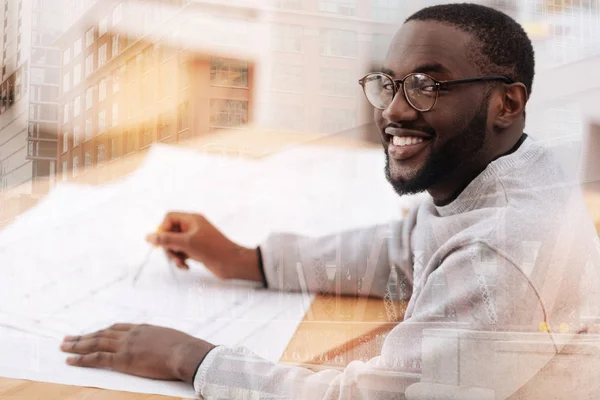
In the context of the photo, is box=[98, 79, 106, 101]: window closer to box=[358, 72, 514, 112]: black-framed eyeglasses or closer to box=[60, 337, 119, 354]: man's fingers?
box=[60, 337, 119, 354]: man's fingers

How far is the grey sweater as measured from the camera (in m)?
0.81

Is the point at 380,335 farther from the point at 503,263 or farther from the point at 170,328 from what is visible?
the point at 170,328

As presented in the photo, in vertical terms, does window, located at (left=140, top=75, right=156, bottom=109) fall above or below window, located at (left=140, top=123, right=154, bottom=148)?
above

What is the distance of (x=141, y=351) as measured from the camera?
3.60 feet

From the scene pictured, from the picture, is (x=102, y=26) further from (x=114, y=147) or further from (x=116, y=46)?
(x=114, y=147)

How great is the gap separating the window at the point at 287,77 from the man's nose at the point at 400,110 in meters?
0.19

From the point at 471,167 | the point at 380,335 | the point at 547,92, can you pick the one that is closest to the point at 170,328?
the point at 380,335

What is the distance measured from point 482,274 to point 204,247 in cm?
57

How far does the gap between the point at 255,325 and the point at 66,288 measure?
0.40 m

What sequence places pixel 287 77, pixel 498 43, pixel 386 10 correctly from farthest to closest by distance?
pixel 287 77
pixel 386 10
pixel 498 43

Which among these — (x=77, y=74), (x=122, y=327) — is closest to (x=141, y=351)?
(x=122, y=327)

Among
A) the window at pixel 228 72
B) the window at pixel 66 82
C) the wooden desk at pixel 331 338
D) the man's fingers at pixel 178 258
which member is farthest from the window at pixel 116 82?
the wooden desk at pixel 331 338

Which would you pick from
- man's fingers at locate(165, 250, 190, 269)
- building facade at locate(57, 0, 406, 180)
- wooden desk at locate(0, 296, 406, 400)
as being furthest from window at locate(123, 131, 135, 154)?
wooden desk at locate(0, 296, 406, 400)

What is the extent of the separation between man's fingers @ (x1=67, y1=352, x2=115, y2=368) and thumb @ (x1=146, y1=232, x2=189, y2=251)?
0.73ft
